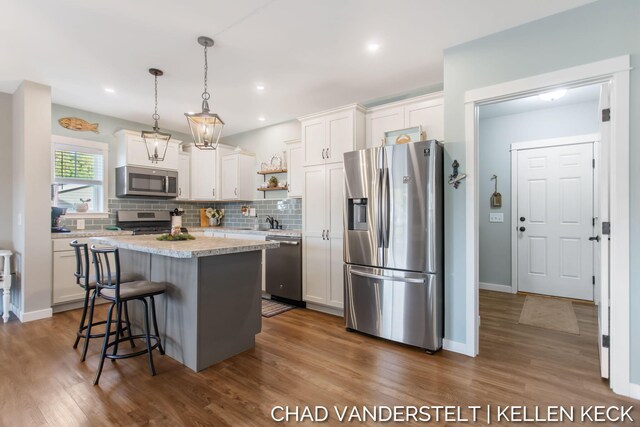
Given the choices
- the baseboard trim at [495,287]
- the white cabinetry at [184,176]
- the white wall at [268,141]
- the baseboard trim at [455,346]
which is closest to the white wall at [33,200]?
the white cabinetry at [184,176]

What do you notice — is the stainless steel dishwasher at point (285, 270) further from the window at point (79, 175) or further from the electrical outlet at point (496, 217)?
the electrical outlet at point (496, 217)

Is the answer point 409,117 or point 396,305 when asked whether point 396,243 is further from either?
point 409,117

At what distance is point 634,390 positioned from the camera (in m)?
2.05

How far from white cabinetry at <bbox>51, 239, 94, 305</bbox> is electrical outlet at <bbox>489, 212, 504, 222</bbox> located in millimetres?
5556

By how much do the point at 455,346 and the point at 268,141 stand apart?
4.03 metres

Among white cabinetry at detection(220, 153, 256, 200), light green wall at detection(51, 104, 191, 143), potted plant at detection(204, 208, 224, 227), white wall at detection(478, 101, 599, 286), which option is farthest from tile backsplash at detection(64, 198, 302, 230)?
white wall at detection(478, 101, 599, 286)

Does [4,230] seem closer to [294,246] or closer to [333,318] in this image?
[294,246]

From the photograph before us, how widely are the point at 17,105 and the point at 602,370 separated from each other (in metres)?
6.21

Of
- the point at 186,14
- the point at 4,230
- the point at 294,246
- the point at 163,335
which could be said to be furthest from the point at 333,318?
the point at 4,230

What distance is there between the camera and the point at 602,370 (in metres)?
2.25

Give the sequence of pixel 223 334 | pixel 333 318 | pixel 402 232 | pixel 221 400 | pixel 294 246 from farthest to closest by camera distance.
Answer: pixel 294 246 < pixel 333 318 < pixel 402 232 < pixel 223 334 < pixel 221 400

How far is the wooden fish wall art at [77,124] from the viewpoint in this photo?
428 centimetres

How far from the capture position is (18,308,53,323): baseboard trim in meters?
3.47

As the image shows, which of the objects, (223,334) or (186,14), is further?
(223,334)
